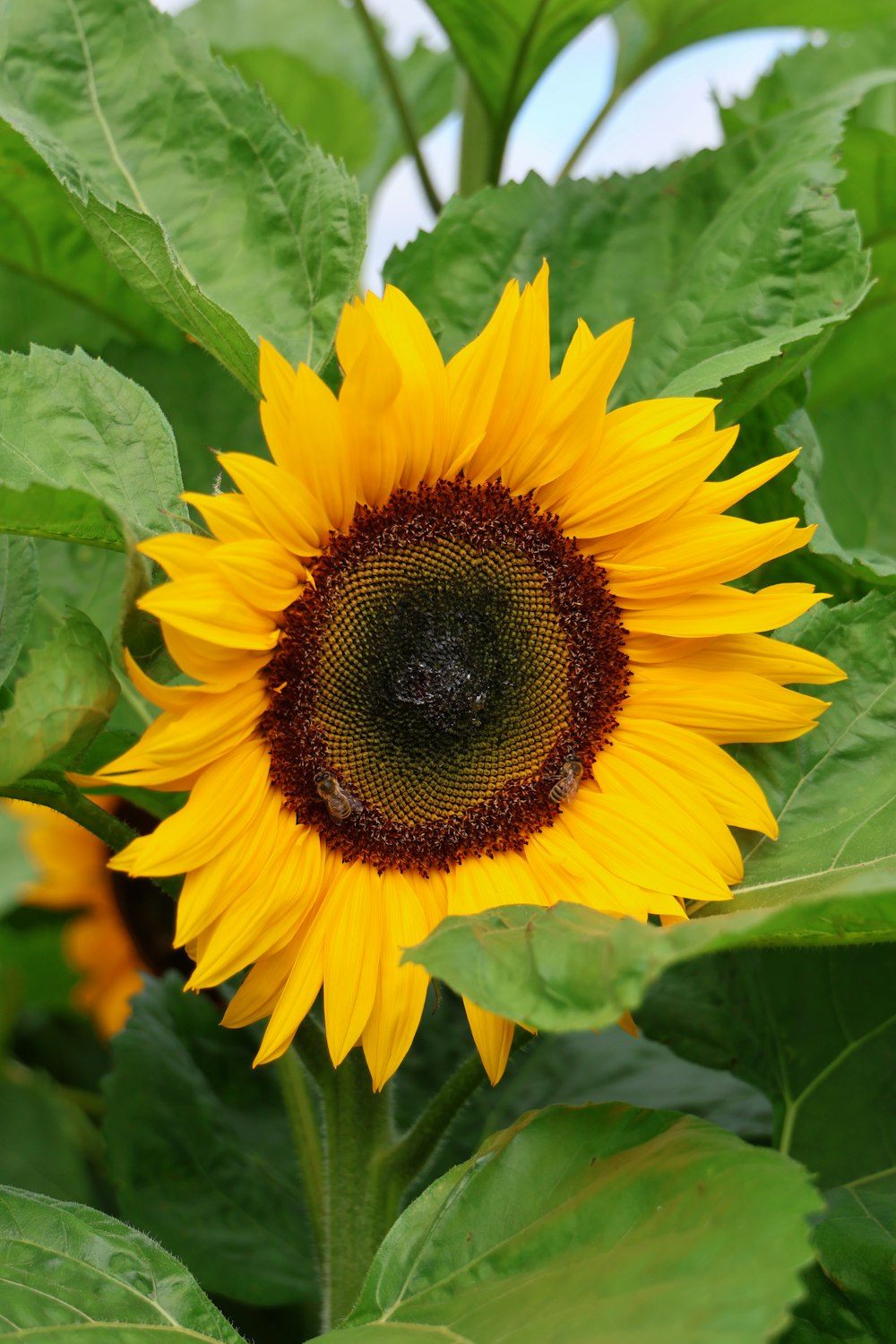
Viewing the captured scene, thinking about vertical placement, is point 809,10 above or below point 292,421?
above

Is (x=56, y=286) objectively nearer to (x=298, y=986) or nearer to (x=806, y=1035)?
(x=298, y=986)

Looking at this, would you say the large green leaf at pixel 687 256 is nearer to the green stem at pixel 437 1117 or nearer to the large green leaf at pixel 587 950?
the large green leaf at pixel 587 950

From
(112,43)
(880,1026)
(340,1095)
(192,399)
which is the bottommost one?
(340,1095)

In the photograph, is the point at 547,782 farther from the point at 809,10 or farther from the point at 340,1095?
the point at 809,10

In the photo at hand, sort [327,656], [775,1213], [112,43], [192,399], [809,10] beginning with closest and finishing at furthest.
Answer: [775,1213], [327,656], [112,43], [192,399], [809,10]

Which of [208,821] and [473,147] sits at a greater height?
[473,147]

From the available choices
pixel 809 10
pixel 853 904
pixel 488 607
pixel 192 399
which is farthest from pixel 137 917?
pixel 809 10

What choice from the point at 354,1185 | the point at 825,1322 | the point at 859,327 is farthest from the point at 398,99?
the point at 825,1322
